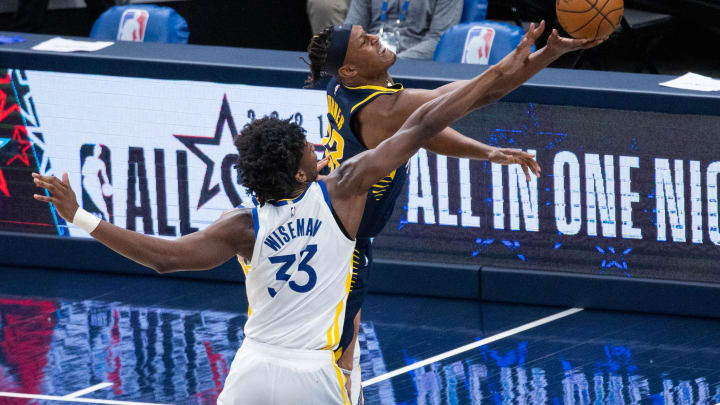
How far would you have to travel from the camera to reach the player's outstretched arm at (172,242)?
12.1ft

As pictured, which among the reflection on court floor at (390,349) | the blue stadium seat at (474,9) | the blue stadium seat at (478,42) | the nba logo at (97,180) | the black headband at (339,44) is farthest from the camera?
the blue stadium seat at (474,9)

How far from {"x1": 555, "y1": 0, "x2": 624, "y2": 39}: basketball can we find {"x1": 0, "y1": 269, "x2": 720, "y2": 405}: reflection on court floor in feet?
6.60

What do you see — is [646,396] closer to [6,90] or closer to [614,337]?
[614,337]

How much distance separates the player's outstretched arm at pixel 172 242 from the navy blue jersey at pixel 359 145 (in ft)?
3.83

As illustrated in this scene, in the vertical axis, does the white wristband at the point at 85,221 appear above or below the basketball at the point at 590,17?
below

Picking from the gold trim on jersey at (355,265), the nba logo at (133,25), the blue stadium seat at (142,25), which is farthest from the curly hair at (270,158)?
the nba logo at (133,25)

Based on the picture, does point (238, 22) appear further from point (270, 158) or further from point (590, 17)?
point (270, 158)

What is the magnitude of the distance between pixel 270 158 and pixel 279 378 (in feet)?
2.38

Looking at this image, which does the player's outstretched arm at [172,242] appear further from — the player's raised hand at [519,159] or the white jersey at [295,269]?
the player's raised hand at [519,159]

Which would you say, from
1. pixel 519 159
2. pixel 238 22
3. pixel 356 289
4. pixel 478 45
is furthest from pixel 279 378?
pixel 238 22

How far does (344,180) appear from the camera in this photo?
3.84 metres

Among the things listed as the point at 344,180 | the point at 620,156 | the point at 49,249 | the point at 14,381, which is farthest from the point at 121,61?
the point at 344,180

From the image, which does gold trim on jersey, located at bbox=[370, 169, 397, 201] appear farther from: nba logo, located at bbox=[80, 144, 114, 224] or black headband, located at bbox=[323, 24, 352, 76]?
nba logo, located at bbox=[80, 144, 114, 224]

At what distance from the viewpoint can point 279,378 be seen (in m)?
3.68
